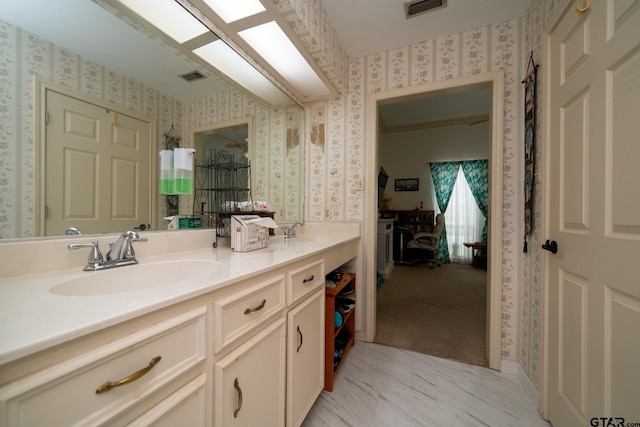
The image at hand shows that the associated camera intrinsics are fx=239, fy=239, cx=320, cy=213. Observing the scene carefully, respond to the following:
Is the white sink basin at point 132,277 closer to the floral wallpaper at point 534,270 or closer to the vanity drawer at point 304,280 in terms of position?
the vanity drawer at point 304,280

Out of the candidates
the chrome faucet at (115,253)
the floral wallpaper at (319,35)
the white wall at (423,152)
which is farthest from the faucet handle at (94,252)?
the white wall at (423,152)

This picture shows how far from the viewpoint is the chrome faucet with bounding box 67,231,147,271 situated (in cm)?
83

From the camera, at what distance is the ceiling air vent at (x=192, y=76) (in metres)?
1.24

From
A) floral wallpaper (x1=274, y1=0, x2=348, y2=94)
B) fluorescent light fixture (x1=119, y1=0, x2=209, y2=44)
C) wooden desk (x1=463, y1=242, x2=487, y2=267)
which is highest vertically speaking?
floral wallpaper (x1=274, y1=0, x2=348, y2=94)

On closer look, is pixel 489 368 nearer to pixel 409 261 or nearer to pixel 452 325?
pixel 452 325

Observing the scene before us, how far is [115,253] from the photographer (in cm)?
89

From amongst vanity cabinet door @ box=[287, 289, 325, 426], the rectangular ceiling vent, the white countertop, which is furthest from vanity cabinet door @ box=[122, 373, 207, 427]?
the rectangular ceiling vent

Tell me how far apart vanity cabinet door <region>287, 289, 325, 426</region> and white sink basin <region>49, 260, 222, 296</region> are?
456 millimetres

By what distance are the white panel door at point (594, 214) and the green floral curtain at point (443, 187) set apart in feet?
13.5

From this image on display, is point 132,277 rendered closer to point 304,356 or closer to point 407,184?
point 304,356

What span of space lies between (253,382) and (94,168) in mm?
993

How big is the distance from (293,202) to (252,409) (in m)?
1.50

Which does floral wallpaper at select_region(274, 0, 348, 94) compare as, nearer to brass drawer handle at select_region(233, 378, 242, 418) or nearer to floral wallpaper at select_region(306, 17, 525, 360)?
floral wallpaper at select_region(306, 17, 525, 360)

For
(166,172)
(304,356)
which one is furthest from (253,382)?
(166,172)
